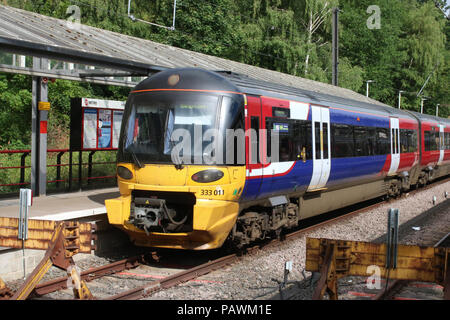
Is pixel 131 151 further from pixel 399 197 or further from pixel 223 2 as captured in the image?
pixel 223 2

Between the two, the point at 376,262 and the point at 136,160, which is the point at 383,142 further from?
the point at 376,262

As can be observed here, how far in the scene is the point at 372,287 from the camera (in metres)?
7.21

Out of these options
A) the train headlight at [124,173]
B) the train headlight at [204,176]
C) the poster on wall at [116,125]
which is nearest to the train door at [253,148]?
the train headlight at [204,176]

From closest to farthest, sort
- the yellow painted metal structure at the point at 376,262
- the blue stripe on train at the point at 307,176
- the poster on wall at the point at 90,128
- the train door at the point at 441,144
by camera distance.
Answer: the yellow painted metal structure at the point at 376,262 < the blue stripe on train at the point at 307,176 < the poster on wall at the point at 90,128 < the train door at the point at 441,144

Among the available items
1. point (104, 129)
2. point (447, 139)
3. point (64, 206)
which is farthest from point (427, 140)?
point (64, 206)

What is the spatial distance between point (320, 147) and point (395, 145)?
612cm

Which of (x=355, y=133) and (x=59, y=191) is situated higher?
(x=355, y=133)

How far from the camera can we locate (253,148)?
851 centimetres

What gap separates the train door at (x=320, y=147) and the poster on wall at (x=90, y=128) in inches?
203

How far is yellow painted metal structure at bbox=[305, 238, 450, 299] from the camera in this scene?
549 centimetres

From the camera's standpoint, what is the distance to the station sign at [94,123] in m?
12.0

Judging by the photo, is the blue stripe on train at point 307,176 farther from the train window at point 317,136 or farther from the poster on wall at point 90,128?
the poster on wall at point 90,128
